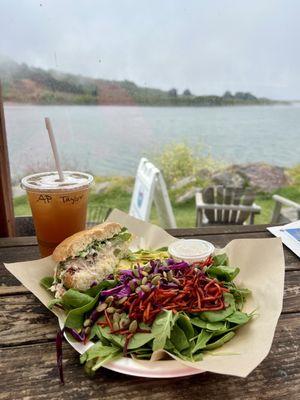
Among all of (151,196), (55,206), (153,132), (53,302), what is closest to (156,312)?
(53,302)

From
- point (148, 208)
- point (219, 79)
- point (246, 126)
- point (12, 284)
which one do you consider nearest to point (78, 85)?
point (148, 208)

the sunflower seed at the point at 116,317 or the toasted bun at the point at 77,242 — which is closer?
the sunflower seed at the point at 116,317

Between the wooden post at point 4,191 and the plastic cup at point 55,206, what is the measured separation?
372 millimetres

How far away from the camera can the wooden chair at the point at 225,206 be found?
353 centimetres

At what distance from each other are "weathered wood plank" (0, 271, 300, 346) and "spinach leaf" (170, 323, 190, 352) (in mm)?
302

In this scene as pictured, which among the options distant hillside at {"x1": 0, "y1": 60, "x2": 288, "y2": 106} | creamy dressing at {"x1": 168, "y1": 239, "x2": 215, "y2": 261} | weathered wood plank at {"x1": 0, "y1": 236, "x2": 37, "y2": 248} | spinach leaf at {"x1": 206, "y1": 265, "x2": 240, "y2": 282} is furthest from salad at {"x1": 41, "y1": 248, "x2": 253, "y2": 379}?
distant hillside at {"x1": 0, "y1": 60, "x2": 288, "y2": 106}

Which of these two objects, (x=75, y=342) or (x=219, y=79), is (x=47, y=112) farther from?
(x=75, y=342)

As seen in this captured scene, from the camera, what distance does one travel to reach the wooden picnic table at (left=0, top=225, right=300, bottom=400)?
710 mm

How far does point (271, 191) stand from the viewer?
17.0 ft

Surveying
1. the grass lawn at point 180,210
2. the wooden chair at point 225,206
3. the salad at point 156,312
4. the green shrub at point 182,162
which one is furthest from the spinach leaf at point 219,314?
the green shrub at point 182,162

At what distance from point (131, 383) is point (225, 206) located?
2902 mm

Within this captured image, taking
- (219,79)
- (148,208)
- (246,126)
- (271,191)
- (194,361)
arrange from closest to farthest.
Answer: (194,361) → (148,208) → (219,79) → (246,126) → (271,191)

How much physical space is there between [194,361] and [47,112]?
10.5 ft

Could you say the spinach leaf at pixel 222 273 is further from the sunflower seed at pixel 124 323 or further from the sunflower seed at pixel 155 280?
the sunflower seed at pixel 124 323
